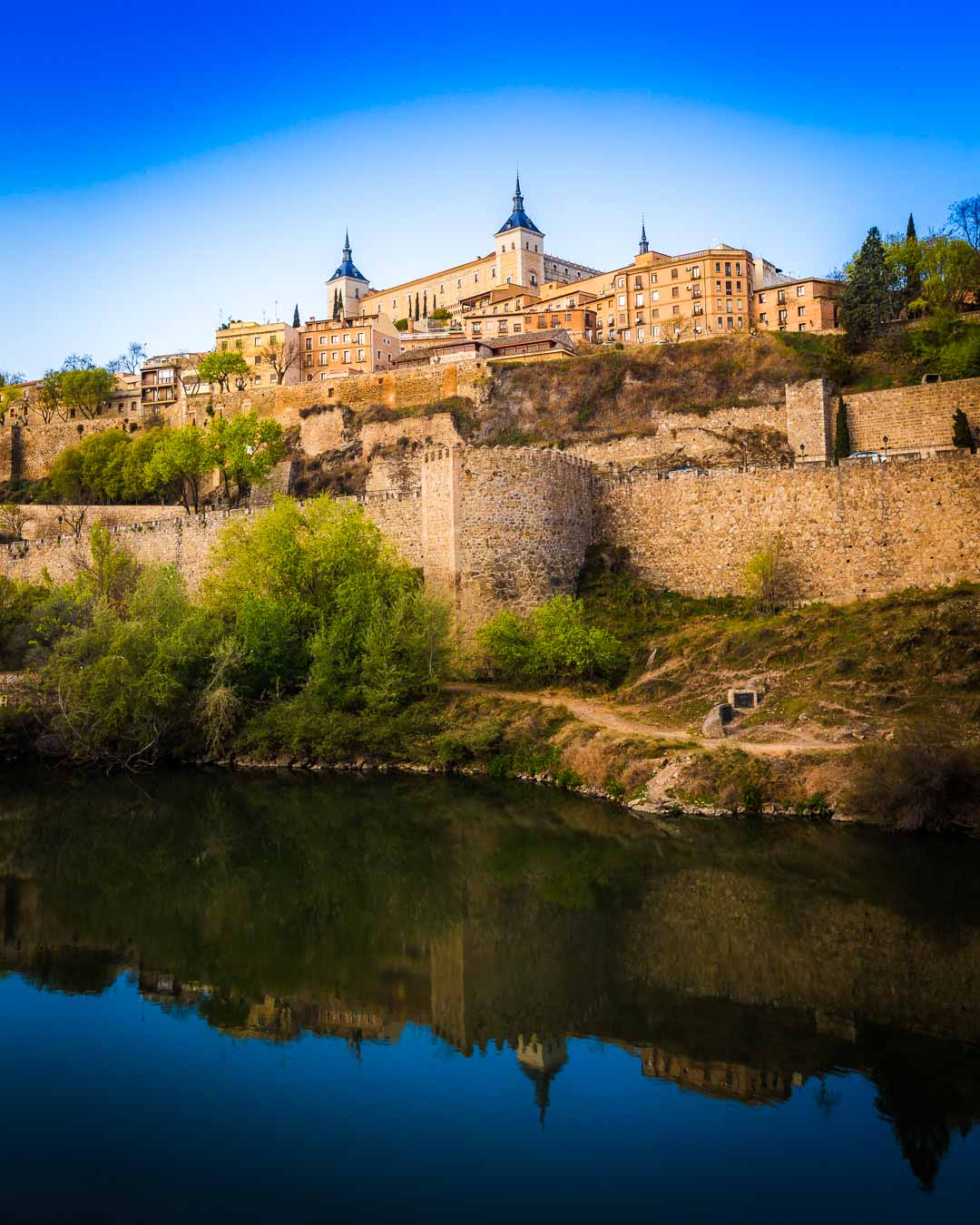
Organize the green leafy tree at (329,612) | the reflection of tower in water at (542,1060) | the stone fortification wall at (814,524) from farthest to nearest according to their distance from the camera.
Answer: the green leafy tree at (329,612) → the stone fortification wall at (814,524) → the reflection of tower in water at (542,1060)

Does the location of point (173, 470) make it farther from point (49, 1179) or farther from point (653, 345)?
point (49, 1179)

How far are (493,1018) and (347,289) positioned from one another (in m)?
88.3

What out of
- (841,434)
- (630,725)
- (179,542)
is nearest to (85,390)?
(179,542)

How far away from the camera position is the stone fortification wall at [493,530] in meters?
25.4

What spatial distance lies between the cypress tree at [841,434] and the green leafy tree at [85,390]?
1954 inches

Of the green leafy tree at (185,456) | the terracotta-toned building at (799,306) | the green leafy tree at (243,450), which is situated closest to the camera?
the green leafy tree at (243,450)

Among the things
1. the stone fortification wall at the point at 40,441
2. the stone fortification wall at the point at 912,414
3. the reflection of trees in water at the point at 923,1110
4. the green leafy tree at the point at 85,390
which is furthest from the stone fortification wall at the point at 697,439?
the green leafy tree at the point at 85,390

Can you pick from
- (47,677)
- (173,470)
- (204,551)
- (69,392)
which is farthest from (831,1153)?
(69,392)

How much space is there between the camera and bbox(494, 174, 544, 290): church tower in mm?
81250

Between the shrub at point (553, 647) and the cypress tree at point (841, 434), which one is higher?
the cypress tree at point (841, 434)

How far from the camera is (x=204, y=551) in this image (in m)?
33.0

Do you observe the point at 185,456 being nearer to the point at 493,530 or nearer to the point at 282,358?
the point at 493,530

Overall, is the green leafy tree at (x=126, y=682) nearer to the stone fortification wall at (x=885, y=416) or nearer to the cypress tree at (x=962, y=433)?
the stone fortification wall at (x=885, y=416)

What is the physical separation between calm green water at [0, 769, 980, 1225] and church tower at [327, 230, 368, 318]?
3110 inches
